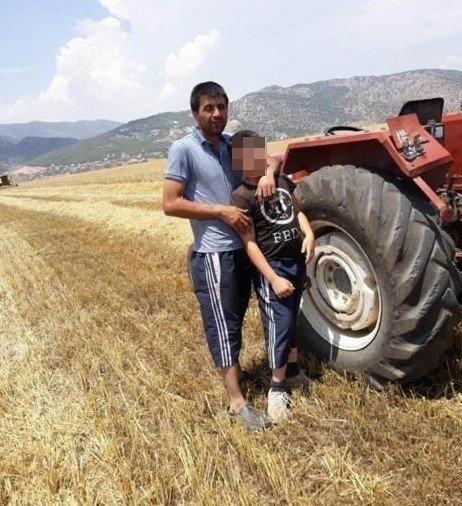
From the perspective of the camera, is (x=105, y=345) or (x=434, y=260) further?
(x=105, y=345)

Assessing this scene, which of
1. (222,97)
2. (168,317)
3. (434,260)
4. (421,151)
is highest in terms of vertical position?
(222,97)

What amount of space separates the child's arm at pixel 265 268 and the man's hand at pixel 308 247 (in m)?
0.18

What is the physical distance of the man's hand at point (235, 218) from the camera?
9.18 feet

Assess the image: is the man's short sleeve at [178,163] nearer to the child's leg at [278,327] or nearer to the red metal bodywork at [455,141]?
the child's leg at [278,327]

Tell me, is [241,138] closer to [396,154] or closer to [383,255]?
[396,154]

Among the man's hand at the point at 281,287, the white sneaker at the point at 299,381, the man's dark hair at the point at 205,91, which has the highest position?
the man's dark hair at the point at 205,91

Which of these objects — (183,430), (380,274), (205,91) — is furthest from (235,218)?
(183,430)

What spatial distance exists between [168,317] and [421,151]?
295cm

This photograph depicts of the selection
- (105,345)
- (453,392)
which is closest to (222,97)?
(453,392)

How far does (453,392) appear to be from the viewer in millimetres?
2793

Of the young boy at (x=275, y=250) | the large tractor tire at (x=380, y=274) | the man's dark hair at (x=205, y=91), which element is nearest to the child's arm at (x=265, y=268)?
the young boy at (x=275, y=250)

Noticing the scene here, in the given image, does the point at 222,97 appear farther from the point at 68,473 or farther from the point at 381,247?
the point at 68,473

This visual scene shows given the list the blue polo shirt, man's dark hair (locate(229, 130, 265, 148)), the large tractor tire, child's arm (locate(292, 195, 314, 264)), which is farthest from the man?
the large tractor tire

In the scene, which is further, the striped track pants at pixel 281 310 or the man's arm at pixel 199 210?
the striped track pants at pixel 281 310
